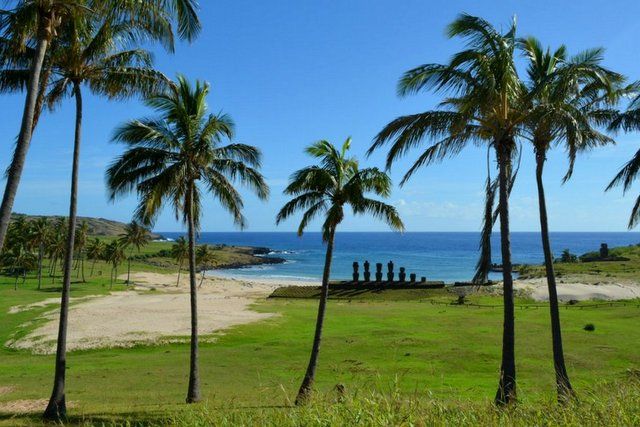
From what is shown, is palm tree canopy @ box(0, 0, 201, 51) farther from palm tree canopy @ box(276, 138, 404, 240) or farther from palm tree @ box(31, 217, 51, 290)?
palm tree @ box(31, 217, 51, 290)

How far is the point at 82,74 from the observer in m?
18.3

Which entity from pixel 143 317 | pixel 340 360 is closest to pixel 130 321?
pixel 143 317

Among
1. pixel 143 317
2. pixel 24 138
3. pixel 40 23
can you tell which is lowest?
pixel 143 317

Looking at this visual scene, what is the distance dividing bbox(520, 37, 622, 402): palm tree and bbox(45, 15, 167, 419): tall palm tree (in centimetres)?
1316

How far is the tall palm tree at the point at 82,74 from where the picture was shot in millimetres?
17453

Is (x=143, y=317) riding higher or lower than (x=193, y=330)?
lower

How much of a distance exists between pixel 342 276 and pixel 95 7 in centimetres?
12228

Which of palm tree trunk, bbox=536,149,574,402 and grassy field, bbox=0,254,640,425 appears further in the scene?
grassy field, bbox=0,254,640,425

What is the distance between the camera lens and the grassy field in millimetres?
20172

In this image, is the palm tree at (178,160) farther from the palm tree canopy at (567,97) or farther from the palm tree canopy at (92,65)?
the palm tree canopy at (567,97)

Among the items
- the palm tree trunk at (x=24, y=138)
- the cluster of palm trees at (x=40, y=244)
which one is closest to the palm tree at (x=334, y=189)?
the palm tree trunk at (x=24, y=138)

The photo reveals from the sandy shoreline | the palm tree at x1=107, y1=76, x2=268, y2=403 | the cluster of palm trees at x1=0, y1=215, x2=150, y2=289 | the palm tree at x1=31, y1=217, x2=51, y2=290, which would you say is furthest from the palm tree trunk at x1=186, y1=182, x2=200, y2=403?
the palm tree at x1=31, y1=217, x2=51, y2=290

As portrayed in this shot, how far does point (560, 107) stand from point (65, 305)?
17.3 metres

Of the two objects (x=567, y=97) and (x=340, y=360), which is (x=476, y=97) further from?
(x=340, y=360)
